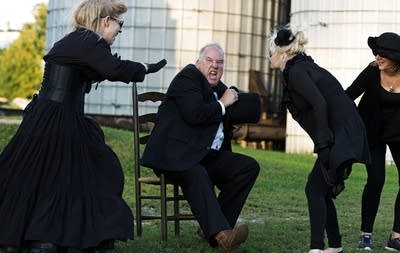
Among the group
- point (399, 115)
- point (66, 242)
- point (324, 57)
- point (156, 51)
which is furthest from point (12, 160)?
point (156, 51)

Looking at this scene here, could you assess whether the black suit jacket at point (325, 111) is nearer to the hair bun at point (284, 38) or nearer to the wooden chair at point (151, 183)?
the hair bun at point (284, 38)

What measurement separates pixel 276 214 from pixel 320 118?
372cm

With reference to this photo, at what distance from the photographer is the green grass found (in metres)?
6.43

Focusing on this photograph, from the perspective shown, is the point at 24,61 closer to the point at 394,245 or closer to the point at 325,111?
the point at 394,245

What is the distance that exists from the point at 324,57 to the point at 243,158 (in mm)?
13251

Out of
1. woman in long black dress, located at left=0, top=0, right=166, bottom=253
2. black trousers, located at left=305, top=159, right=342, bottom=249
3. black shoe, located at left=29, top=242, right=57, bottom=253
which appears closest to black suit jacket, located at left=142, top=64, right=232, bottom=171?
A: black trousers, located at left=305, top=159, right=342, bottom=249

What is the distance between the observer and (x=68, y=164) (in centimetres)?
491

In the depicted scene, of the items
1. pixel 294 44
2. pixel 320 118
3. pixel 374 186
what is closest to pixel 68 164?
pixel 320 118

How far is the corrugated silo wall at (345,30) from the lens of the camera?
1894cm

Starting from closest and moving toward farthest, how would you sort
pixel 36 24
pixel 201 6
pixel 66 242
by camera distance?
pixel 66 242, pixel 201 6, pixel 36 24

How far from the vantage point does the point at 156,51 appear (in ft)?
72.3

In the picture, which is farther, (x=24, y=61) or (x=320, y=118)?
(x=24, y=61)

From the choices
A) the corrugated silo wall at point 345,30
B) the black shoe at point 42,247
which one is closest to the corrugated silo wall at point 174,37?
the corrugated silo wall at point 345,30

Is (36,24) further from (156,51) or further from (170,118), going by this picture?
(170,118)
